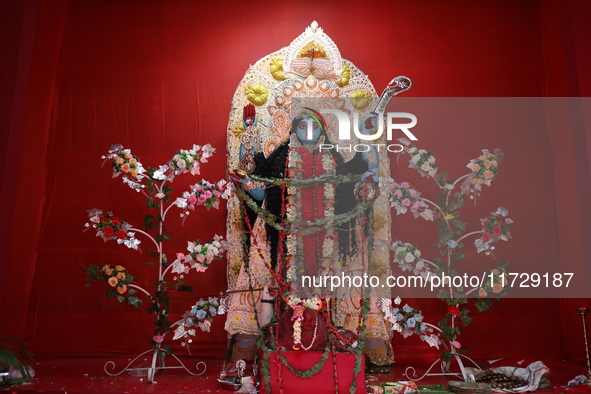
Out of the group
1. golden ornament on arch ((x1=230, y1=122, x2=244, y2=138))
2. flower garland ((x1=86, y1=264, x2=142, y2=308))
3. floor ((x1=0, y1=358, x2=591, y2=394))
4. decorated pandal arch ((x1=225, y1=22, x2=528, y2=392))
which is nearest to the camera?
floor ((x1=0, y1=358, x2=591, y2=394))

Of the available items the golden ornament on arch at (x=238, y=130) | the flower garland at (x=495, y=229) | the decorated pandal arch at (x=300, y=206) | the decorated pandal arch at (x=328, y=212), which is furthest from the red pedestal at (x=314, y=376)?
the golden ornament on arch at (x=238, y=130)

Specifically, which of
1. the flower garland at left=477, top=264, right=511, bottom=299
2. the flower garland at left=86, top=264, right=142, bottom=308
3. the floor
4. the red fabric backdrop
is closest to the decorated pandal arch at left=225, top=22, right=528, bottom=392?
the flower garland at left=477, top=264, right=511, bottom=299

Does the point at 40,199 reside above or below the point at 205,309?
above

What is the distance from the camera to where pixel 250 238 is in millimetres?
5004

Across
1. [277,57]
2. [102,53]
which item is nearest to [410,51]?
[277,57]

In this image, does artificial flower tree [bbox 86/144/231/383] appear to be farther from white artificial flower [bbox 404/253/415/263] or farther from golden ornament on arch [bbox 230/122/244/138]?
white artificial flower [bbox 404/253/415/263]

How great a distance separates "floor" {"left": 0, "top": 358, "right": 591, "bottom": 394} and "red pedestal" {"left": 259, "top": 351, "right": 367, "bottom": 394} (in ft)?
1.33

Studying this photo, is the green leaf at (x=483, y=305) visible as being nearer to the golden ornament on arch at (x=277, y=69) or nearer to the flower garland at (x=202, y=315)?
the flower garland at (x=202, y=315)

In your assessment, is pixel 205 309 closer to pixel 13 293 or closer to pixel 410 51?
pixel 13 293

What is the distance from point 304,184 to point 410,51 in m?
1.93

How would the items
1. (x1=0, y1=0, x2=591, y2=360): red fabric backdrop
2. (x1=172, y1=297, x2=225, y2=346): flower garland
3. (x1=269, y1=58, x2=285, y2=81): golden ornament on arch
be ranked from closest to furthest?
(x1=172, y1=297, x2=225, y2=346): flower garland
(x1=0, y1=0, x2=591, y2=360): red fabric backdrop
(x1=269, y1=58, x2=285, y2=81): golden ornament on arch

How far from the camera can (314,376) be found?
3945 mm

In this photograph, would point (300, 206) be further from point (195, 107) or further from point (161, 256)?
point (195, 107)

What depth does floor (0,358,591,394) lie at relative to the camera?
4.05m
